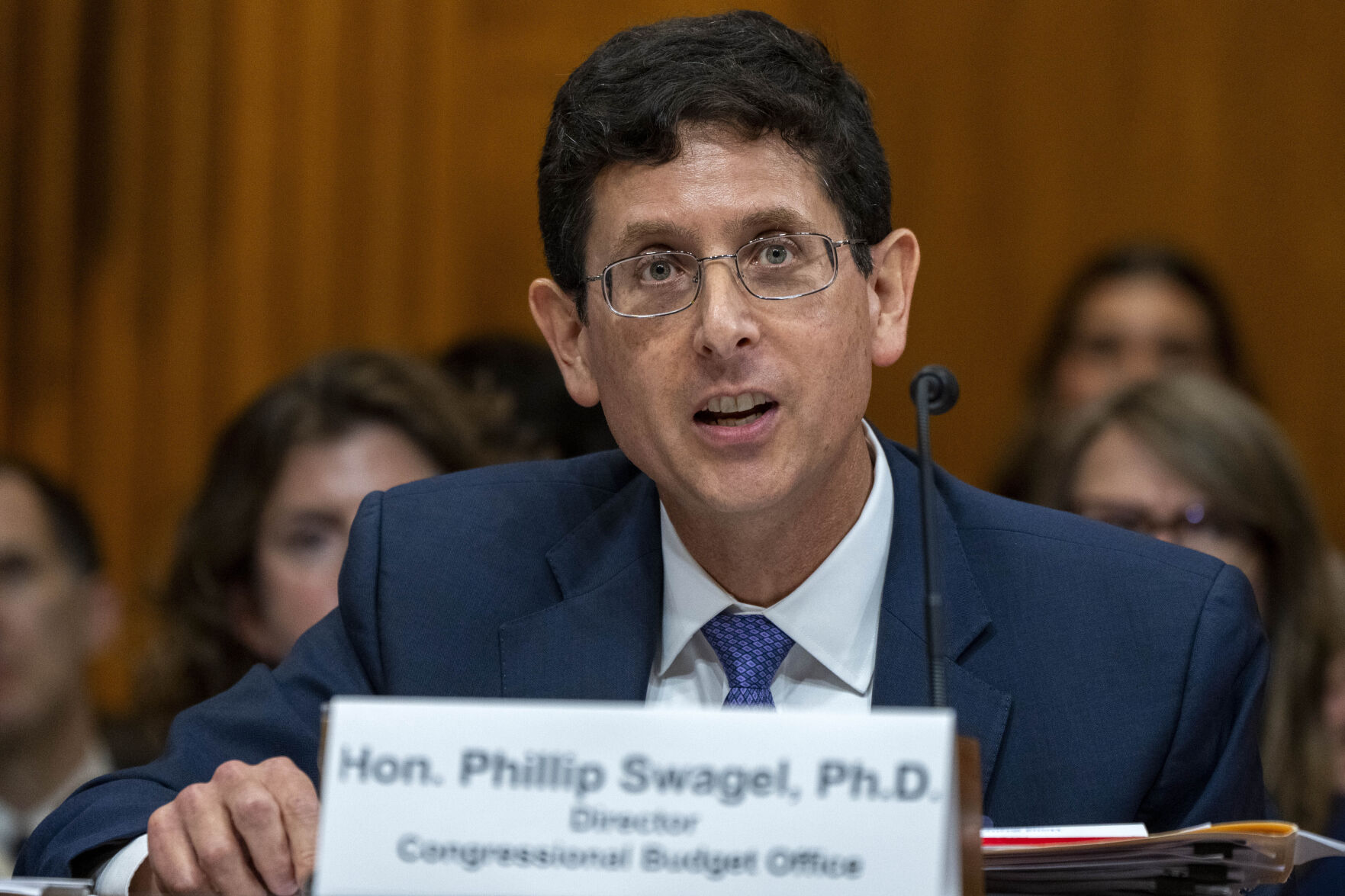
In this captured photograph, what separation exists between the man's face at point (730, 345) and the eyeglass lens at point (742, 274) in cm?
1

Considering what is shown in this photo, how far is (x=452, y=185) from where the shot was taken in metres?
4.23

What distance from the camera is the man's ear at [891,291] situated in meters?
1.88

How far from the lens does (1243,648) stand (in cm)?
175

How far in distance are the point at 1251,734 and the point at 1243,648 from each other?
104mm

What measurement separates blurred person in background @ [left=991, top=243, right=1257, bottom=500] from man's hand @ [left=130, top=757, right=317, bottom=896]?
267cm

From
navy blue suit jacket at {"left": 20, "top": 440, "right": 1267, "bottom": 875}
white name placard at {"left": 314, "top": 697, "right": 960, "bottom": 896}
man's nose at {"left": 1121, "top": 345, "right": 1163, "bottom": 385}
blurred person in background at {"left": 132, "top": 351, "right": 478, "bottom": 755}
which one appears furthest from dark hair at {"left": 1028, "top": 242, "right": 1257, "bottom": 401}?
white name placard at {"left": 314, "top": 697, "right": 960, "bottom": 896}

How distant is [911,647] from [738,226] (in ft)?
1.73

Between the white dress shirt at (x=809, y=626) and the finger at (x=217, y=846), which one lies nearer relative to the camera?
the finger at (x=217, y=846)

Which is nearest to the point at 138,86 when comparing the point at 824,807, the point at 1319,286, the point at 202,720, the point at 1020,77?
the point at 1020,77

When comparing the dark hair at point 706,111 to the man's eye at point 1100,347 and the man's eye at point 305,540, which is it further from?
the man's eye at point 1100,347

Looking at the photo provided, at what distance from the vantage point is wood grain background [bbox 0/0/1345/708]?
13.4 feet

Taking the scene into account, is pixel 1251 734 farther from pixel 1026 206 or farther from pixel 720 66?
pixel 1026 206

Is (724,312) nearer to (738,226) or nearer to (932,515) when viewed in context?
(738,226)

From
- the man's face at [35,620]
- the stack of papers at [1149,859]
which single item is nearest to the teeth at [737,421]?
the stack of papers at [1149,859]
